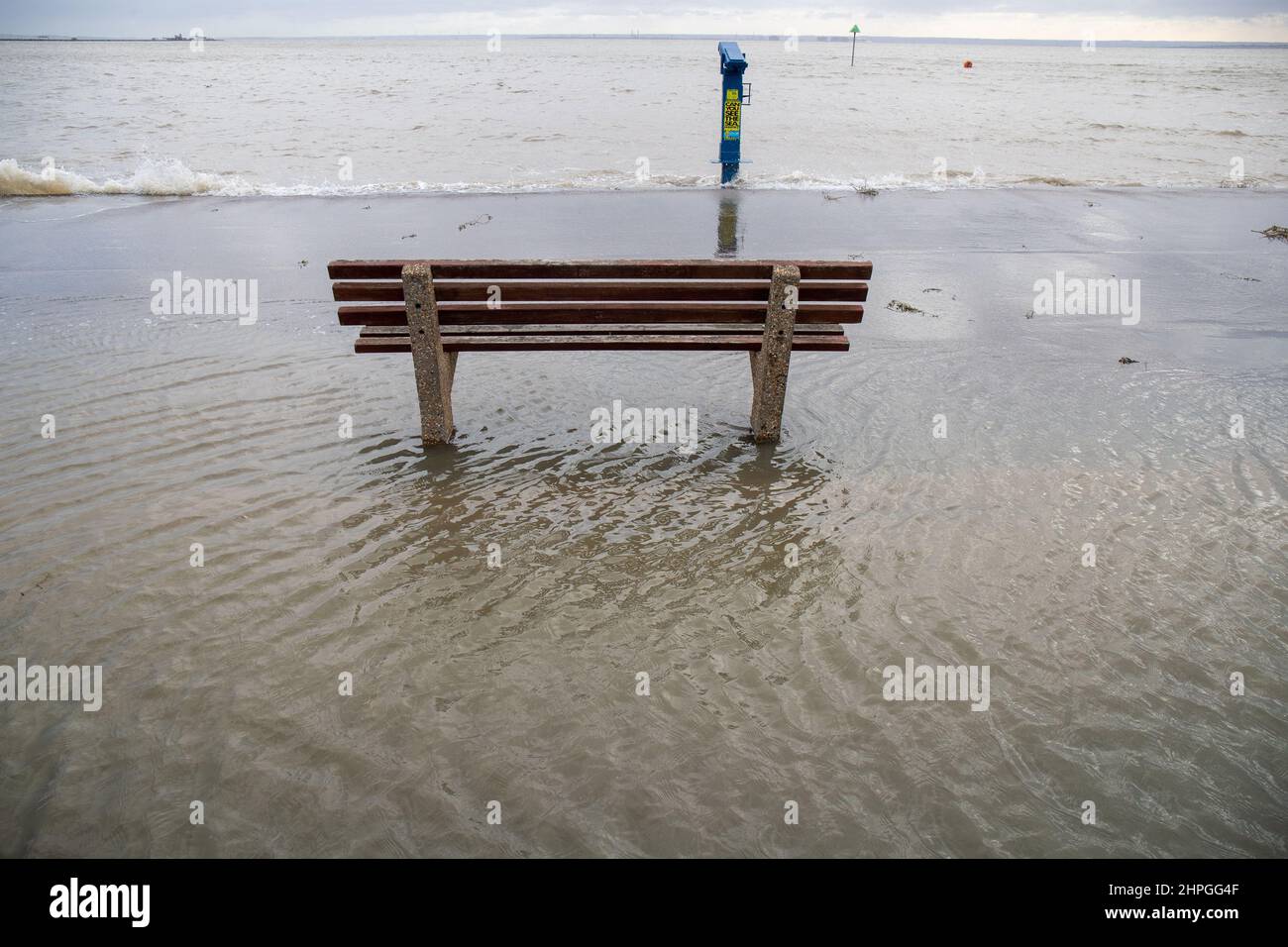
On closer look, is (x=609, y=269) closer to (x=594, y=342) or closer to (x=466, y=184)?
(x=594, y=342)

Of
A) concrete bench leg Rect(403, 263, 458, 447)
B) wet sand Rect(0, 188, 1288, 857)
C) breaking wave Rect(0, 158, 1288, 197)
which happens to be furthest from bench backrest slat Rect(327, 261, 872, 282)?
breaking wave Rect(0, 158, 1288, 197)

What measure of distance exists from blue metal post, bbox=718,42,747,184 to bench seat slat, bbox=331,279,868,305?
9.31 m

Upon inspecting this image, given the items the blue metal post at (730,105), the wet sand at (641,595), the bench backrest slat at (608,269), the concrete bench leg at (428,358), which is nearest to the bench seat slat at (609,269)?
the bench backrest slat at (608,269)

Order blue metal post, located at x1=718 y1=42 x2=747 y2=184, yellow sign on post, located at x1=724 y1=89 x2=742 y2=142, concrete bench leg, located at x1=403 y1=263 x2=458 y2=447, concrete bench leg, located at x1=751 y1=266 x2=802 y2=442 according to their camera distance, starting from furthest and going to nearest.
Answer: yellow sign on post, located at x1=724 y1=89 x2=742 y2=142, blue metal post, located at x1=718 y1=42 x2=747 y2=184, concrete bench leg, located at x1=751 y1=266 x2=802 y2=442, concrete bench leg, located at x1=403 y1=263 x2=458 y2=447

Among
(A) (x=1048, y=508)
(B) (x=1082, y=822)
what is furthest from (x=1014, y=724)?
(A) (x=1048, y=508)

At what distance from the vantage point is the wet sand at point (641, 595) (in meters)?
2.62

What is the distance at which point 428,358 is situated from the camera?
474cm

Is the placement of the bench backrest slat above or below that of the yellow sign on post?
below

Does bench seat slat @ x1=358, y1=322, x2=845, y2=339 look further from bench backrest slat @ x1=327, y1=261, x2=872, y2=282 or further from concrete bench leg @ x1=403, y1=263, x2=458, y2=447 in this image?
bench backrest slat @ x1=327, y1=261, x2=872, y2=282

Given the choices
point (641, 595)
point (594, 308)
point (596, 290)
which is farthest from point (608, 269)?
point (641, 595)

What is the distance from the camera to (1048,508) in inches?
173

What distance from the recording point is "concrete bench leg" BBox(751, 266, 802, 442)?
4.65 metres
